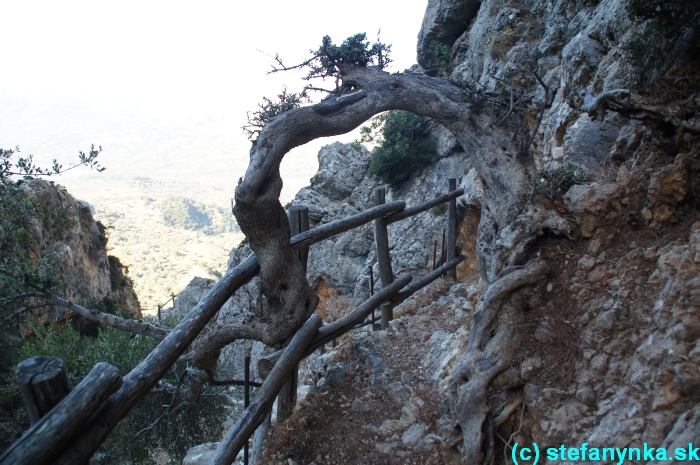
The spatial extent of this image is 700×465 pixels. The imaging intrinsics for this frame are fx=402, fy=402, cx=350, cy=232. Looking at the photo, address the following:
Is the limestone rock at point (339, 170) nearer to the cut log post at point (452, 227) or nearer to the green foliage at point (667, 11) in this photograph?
the cut log post at point (452, 227)

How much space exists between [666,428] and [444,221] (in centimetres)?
786

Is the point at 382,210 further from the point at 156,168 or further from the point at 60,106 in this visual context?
the point at 60,106

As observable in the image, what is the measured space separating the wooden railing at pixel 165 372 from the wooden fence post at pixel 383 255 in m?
0.03

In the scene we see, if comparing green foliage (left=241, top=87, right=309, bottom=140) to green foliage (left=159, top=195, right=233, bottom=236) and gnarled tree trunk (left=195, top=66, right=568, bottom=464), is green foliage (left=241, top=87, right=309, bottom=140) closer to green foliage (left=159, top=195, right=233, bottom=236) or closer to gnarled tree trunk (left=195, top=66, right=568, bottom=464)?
gnarled tree trunk (left=195, top=66, right=568, bottom=464)

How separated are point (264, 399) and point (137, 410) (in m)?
4.06

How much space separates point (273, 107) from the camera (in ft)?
16.7

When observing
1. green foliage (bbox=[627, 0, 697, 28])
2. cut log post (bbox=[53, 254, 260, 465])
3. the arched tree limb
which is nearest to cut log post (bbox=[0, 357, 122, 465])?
cut log post (bbox=[53, 254, 260, 465])

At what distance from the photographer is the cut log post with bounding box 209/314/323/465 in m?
3.31

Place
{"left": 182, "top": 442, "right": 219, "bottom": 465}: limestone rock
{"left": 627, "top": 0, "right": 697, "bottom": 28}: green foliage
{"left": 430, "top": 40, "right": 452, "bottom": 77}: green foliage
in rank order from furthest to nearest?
{"left": 430, "top": 40, "right": 452, "bottom": 77}: green foliage < {"left": 182, "top": 442, "right": 219, "bottom": 465}: limestone rock < {"left": 627, "top": 0, "right": 697, "bottom": 28}: green foliage

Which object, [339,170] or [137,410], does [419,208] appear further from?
[339,170]

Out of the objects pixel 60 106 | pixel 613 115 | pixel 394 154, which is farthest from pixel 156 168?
pixel 613 115

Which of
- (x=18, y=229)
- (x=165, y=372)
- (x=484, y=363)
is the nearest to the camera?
(x=165, y=372)

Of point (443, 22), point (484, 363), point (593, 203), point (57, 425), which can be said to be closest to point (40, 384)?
point (57, 425)

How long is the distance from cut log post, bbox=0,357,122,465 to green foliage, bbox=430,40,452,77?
11.9 metres
